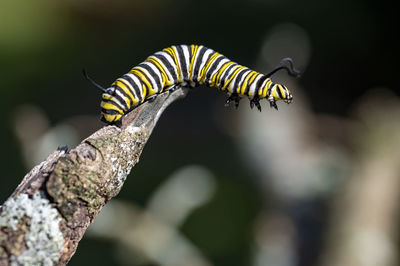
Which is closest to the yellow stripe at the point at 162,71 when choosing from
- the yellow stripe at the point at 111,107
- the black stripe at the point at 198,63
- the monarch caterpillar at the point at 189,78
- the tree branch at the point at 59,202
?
the monarch caterpillar at the point at 189,78

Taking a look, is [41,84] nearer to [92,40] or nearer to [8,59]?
[8,59]

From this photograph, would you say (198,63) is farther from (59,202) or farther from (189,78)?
(59,202)

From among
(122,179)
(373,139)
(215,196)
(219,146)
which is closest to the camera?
(122,179)

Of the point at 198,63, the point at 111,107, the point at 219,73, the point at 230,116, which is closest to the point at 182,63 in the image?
the point at 198,63

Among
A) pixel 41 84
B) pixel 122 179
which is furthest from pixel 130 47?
pixel 122 179

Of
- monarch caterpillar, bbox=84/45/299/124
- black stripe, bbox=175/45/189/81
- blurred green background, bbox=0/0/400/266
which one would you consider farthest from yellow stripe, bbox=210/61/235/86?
blurred green background, bbox=0/0/400/266

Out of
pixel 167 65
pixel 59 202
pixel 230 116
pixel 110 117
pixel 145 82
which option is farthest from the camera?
pixel 230 116

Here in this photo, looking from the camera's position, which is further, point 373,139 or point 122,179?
point 373,139
